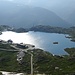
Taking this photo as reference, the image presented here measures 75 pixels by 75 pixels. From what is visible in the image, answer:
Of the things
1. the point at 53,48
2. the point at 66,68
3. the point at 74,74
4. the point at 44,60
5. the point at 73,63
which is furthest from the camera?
the point at 53,48

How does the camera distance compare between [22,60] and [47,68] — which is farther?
[22,60]

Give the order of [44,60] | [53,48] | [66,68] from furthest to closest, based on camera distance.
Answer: [53,48]
[44,60]
[66,68]

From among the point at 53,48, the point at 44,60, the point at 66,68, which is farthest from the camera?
the point at 53,48

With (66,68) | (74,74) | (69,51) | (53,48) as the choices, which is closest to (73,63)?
(66,68)

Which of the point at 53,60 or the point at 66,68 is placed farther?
the point at 53,60

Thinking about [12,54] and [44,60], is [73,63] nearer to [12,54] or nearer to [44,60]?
[44,60]

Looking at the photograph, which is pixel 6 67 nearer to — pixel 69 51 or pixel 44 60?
pixel 44 60

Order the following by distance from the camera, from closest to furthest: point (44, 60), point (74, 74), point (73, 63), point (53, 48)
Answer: point (74, 74)
point (73, 63)
point (44, 60)
point (53, 48)

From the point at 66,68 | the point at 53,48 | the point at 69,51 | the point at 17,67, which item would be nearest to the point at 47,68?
the point at 66,68
